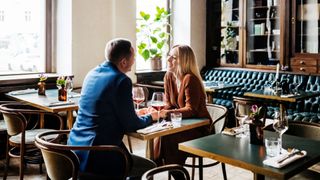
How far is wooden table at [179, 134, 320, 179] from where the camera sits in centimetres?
188

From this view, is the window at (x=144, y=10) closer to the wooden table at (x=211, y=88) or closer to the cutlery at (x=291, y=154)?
the wooden table at (x=211, y=88)

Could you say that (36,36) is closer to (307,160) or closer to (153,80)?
(153,80)

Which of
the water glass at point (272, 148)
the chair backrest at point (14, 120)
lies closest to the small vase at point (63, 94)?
the chair backrest at point (14, 120)

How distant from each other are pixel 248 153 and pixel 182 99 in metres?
1.16

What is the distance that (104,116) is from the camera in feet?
7.72

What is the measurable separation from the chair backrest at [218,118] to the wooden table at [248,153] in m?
0.73

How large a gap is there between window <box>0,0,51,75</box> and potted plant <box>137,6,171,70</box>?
1683mm

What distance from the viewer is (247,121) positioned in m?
2.44

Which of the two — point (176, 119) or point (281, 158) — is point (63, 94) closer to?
point (176, 119)

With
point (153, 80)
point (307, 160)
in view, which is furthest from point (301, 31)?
point (307, 160)

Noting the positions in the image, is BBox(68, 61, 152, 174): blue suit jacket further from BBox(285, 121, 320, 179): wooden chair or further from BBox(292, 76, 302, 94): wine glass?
BBox(292, 76, 302, 94): wine glass

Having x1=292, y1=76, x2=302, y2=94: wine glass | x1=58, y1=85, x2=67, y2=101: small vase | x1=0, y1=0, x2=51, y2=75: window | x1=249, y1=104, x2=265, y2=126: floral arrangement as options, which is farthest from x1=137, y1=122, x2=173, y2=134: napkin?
x1=292, y1=76, x2=302, y2=94: wine glass

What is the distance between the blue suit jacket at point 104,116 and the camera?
7.72 feet

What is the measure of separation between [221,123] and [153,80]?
349 cm
